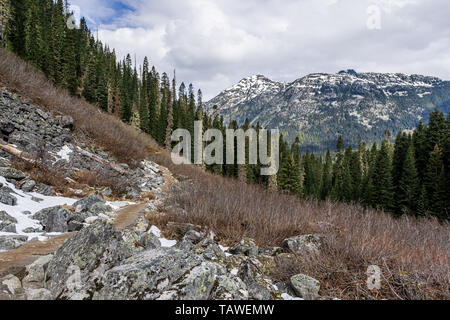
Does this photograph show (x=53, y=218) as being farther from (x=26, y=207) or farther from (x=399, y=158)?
(x=399, y=158)

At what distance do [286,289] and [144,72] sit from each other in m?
92.8

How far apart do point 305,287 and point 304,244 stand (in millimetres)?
1449

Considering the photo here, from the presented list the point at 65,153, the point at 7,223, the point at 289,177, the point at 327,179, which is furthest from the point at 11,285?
the point at 327,179

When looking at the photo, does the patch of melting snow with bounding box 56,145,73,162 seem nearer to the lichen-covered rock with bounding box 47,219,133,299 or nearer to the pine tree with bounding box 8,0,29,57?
the lichen-covered rock with bounding box 47,219,133,299

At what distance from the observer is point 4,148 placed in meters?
8.68

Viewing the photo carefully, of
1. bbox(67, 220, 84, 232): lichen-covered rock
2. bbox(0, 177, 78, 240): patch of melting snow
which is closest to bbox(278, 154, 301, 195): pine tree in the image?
bbox(0, 177, 78, 240): patch of melting snow

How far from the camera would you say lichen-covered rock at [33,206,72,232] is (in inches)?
223

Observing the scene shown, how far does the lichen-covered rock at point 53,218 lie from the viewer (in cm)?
567

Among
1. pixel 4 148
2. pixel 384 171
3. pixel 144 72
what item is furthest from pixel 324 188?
pixel 4 148

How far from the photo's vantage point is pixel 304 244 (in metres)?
4.78

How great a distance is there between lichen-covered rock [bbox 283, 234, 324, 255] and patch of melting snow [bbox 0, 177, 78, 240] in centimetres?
527
